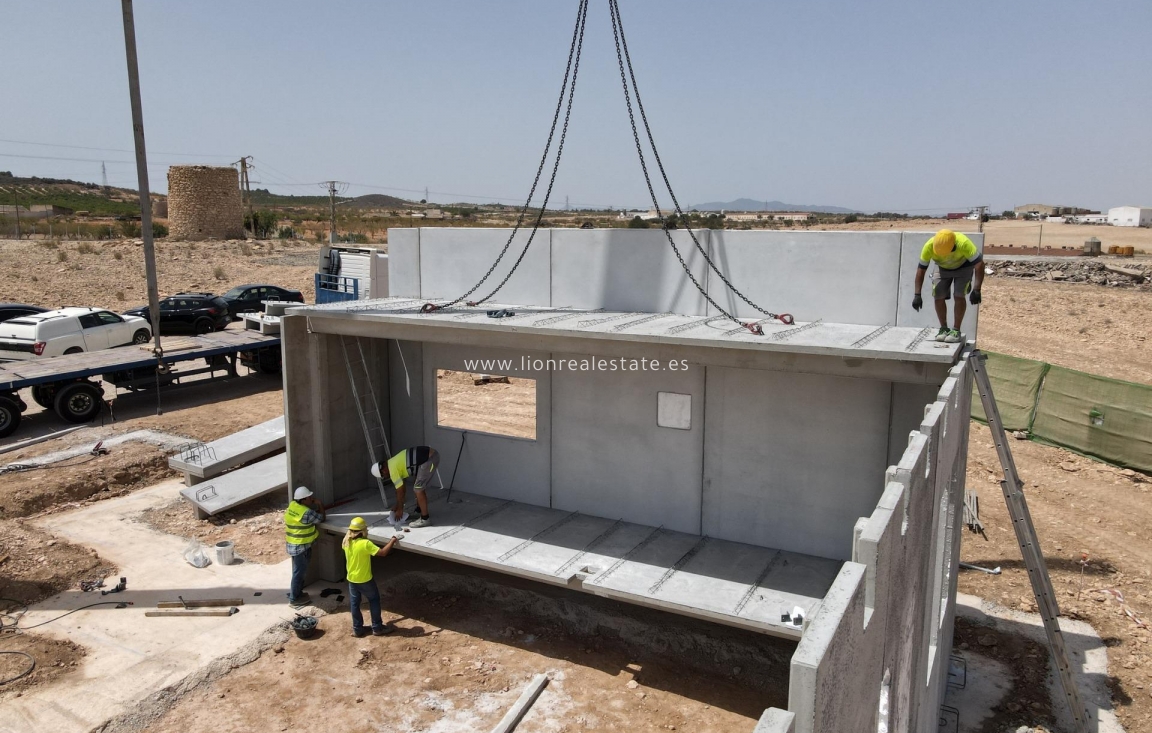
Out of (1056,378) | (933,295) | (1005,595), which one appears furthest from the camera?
(1056,378)

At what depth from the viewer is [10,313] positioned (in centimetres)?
2192

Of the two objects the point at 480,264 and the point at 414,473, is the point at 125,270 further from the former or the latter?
the point at 414,473

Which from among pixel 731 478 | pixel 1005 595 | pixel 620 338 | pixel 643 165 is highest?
pixel 643 165

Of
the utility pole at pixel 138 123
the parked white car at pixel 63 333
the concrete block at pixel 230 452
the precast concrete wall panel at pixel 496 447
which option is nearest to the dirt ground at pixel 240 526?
the concrete block at pixel 230 452

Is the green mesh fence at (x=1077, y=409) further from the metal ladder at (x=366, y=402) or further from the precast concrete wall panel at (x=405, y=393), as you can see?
the metal ladder at (x=366, y=402)

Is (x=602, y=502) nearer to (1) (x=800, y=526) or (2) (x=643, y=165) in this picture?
(1) (x=800, y=526)

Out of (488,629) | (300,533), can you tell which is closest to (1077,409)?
(488,629)

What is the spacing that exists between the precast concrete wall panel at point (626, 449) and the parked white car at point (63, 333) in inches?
617

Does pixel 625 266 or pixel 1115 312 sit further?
pixel 1115 312

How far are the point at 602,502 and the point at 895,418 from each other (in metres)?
4.02

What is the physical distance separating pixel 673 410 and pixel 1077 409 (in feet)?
37.3

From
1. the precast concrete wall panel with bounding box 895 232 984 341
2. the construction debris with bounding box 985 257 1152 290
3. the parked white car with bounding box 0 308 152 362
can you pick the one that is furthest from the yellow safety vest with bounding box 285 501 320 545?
the construction debris with bounding box 985 257 1152 290

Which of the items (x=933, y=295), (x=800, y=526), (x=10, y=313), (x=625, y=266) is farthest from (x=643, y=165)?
(x=10, y=313)

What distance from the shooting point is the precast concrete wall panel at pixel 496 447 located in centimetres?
1115
